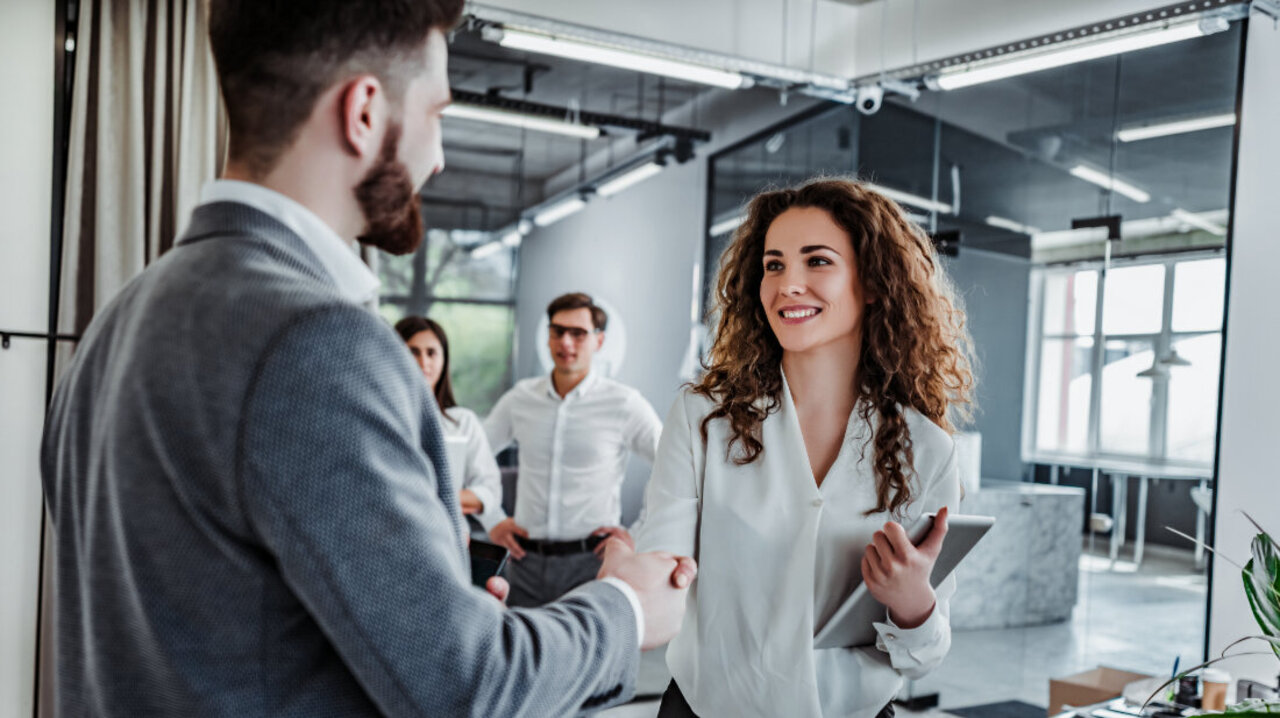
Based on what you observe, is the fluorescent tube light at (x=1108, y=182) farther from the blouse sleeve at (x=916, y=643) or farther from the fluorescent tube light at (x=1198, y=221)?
the blouse sleeve at (x=916, y=643)

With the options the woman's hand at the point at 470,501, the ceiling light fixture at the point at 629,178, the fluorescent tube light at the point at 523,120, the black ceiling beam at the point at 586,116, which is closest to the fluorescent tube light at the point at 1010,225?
the black ceiling beam at the point at 586,116

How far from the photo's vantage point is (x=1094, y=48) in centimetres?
426

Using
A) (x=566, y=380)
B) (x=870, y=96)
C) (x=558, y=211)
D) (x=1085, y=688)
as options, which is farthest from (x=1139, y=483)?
(x=558, y=211)

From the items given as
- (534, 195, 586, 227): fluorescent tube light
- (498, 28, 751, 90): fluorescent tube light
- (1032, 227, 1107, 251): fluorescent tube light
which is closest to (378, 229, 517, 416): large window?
(534, 195, 586, 227): fluorescent tube light

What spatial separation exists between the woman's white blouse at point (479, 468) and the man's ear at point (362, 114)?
375 cm

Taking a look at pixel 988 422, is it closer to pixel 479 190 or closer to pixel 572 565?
pixel 572 565

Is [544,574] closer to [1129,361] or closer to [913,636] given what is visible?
[1129,361]

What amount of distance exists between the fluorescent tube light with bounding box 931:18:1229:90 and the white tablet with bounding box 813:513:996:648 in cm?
330

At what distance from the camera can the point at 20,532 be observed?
386cm

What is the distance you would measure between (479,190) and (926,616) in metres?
4.13

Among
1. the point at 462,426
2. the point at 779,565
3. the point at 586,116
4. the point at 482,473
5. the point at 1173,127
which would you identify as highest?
the point at 586,116

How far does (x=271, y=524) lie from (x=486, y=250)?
15.3 feet

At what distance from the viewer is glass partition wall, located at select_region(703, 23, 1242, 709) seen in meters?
4.39

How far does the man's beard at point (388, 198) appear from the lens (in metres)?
0.93
